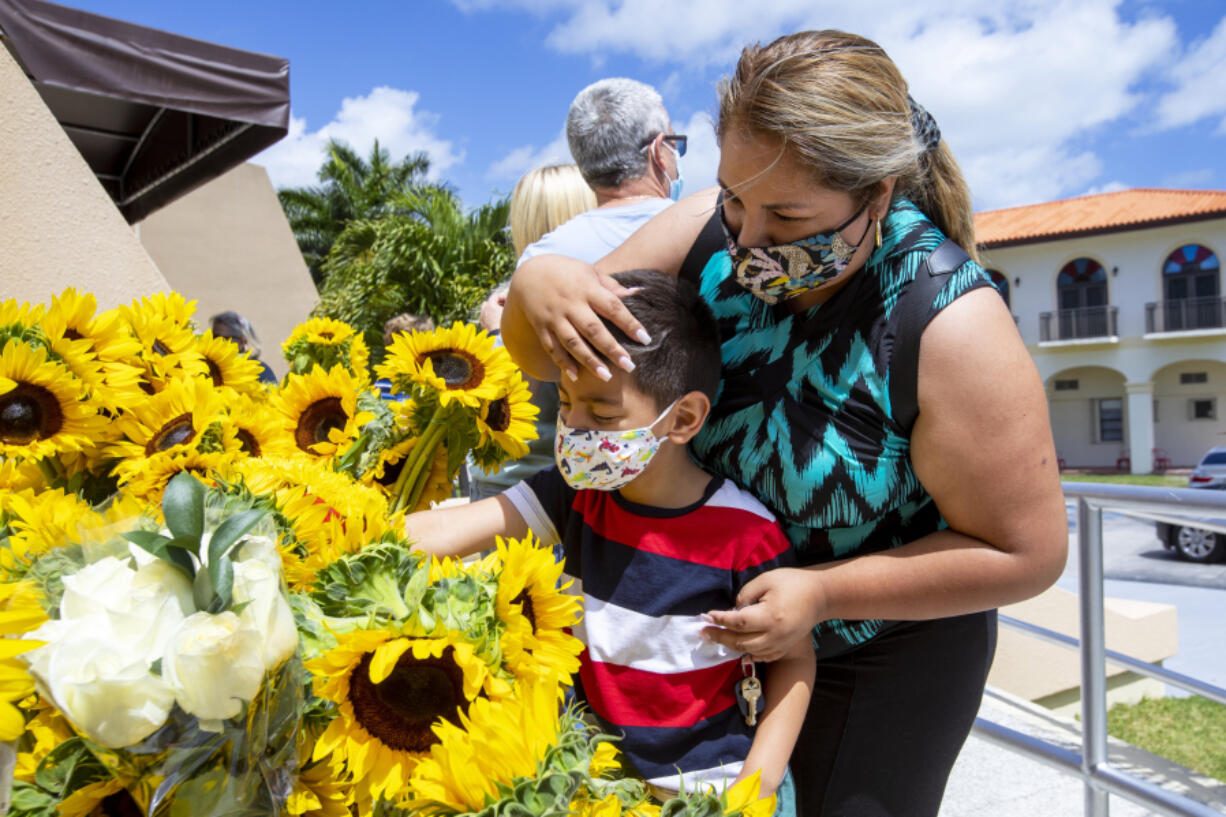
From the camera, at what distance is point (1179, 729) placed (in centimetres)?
599

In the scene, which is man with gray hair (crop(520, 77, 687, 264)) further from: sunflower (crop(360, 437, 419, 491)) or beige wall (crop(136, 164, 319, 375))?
beige wall (crop(136, 164, 319, 375))

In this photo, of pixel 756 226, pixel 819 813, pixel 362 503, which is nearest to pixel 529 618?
pixel 362 503

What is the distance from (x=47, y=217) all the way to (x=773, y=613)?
241 centimetres

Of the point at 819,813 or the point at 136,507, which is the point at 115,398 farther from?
the point at 819,813

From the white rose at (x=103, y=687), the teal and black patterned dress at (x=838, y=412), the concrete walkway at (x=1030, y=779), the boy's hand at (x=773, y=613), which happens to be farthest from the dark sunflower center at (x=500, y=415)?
the concrete walkway at (x=1030, y=779)

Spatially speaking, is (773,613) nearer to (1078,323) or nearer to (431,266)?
(431,266)

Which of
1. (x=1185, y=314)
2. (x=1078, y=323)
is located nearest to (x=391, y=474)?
(x=1078, y=323)

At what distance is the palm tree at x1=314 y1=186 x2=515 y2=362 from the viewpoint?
497 inches

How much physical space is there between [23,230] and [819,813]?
2.53 metres

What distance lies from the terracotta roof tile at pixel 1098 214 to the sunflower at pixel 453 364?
105 feet

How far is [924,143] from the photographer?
1403mm

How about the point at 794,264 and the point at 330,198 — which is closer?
the point at 794,264

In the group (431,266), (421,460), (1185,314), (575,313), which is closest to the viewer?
(575,313)

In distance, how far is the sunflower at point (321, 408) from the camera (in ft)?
4.82
